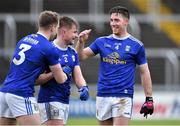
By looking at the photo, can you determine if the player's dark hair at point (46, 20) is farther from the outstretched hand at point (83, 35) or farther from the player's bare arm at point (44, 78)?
the outstretched hand at point (83, 35)

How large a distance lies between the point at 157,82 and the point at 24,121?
15595mm

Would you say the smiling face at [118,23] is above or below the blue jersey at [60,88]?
above

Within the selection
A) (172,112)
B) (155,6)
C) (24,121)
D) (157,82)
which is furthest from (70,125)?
(155,6)

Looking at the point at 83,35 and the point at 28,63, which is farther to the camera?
the point at 83,35

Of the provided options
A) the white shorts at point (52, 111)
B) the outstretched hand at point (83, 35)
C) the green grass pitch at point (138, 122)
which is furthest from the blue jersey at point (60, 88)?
the green grass pitch at point (138, 122)

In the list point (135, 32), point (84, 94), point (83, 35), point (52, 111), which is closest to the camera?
point (84, 94)

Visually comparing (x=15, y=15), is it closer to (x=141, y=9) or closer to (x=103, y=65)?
(x=141, y=9)

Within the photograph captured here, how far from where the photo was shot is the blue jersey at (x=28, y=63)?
913cm

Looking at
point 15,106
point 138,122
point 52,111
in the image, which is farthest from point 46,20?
point 138,122

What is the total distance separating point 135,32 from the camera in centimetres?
2373

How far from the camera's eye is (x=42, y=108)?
10078 millimetres

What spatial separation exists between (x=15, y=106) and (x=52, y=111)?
100 centimetres

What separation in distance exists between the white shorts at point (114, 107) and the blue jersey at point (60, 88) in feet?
2.39

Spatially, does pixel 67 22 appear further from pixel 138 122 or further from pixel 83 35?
pixel 138 122
